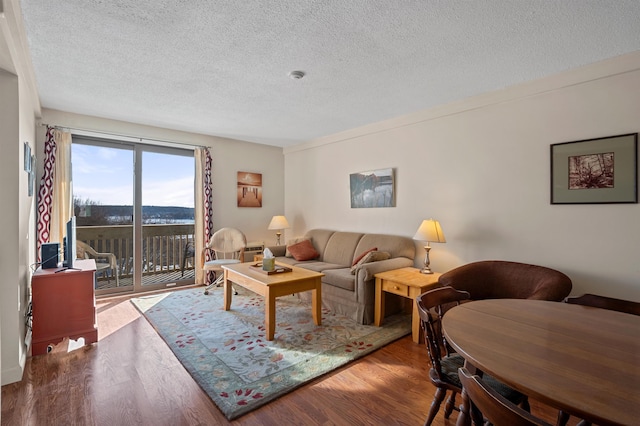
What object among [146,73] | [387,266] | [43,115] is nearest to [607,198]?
[387,266]

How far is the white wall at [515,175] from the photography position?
8.26ft

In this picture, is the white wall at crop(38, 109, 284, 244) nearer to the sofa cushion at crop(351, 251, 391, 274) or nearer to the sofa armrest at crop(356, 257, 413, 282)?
the sofa cushion at crop(351, 251, 391, 274)

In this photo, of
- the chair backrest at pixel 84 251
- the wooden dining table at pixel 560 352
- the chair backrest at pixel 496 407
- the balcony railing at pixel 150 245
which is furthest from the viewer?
the balcony railing at pixel 150 245

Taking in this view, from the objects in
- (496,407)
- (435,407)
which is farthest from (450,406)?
(496,407)

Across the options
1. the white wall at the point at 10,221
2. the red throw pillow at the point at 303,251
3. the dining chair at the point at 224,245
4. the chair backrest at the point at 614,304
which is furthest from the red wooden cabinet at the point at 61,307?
the chair backrest at the point at 614,304

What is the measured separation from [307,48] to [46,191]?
368cm

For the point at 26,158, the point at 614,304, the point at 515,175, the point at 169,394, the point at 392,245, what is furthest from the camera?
the point at 392,245

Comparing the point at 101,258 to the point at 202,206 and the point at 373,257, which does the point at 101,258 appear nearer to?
the point at 202,206

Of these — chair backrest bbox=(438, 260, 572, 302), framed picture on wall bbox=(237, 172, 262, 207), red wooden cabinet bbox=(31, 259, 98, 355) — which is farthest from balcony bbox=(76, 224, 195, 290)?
chair backrest bbox=(438, 260, 572, 302)

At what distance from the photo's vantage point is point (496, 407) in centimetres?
82

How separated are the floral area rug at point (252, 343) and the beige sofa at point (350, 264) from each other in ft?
0.51

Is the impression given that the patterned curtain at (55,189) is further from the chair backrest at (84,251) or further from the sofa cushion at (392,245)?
the sofa cushion at (392,245)

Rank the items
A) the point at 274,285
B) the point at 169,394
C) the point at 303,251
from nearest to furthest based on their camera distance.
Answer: the point at 169,394 < the point at 274,285 < the point at 303,251

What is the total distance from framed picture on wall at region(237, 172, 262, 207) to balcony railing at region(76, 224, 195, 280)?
1.00m
